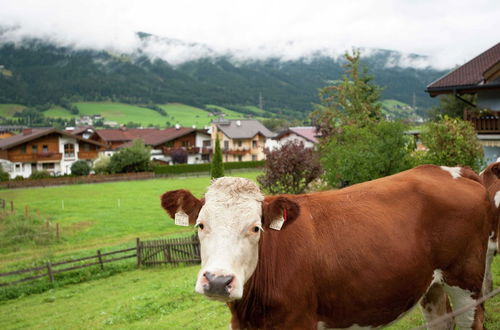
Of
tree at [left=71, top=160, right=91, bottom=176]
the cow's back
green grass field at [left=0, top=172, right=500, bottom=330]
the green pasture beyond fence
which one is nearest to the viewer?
the cow's back

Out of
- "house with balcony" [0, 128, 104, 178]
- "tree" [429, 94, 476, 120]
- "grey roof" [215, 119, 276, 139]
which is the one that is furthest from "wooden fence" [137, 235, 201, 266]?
"grey roof" [215, 119, 276, 139]

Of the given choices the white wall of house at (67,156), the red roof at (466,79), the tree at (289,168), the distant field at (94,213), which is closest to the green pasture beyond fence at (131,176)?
the distant field at (94,213)

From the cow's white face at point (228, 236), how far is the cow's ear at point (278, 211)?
0.10m

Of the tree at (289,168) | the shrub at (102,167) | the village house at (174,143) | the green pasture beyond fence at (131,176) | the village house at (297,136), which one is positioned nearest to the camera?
the tree at (289,168)

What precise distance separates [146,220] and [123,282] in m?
15.4

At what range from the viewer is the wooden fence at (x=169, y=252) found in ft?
66.8

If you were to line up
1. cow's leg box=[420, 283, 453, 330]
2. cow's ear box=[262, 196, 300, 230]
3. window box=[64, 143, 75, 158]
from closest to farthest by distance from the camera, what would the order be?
1. cow's ear box=[262, 196, 300, 230]
2. cow's leg box=[420, 283, 453, 330]
3. window box=[64, 143, 75, 158]

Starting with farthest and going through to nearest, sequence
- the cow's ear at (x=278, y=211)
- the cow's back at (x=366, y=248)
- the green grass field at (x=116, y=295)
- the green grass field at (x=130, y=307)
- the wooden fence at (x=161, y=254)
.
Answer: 1. the wooden fence at (x=161, y=254)
2. the green grass field at (x=116, y=295)
3. the green grass field at (x=130, y=307)
4. the cow's back at (x=366, y=248)
5. the cow's ear at (x=278, y=211)

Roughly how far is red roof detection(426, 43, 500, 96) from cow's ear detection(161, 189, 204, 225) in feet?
57.6

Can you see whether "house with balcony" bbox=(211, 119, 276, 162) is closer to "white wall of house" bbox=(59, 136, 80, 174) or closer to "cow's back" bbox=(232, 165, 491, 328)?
"white wall of house" bbox=(59, 136, 80, 174)

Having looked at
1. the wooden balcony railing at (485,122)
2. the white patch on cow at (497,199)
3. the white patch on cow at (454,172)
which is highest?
the wooden balcony railing at (485,122)

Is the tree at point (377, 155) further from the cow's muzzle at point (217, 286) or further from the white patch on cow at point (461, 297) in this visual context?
the cow's muzzle at point (217, 286)

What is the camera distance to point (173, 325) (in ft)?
32.1

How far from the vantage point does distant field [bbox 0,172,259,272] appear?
25.4 m
